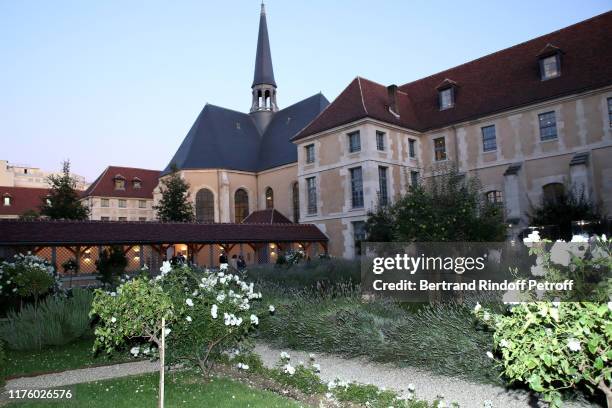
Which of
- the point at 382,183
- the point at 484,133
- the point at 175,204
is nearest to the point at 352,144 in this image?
the point at 382,183

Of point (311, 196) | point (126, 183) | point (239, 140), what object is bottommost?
point (311, 196)

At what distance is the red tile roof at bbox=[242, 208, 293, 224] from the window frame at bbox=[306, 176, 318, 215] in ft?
14.2

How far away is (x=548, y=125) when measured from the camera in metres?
23.3

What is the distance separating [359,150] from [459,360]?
20.9 metres

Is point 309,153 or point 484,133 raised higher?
point 309,153

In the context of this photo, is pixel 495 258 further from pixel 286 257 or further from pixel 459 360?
pixel 286 257

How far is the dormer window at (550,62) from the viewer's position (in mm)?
23344

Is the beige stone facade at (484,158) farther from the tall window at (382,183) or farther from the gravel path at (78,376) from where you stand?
the gravel path at (78,376)

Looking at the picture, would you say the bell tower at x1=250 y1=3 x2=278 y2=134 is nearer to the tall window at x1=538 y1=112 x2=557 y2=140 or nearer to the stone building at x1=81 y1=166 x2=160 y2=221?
the stone building at x1=81 y1=166 x2=160 y2=221

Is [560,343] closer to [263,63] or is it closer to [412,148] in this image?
[412,148]

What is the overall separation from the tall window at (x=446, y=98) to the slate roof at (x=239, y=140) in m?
10.9

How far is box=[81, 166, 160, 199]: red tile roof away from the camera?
49534 millimetres

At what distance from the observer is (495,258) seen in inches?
530

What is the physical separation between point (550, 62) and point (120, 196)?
142 feet
